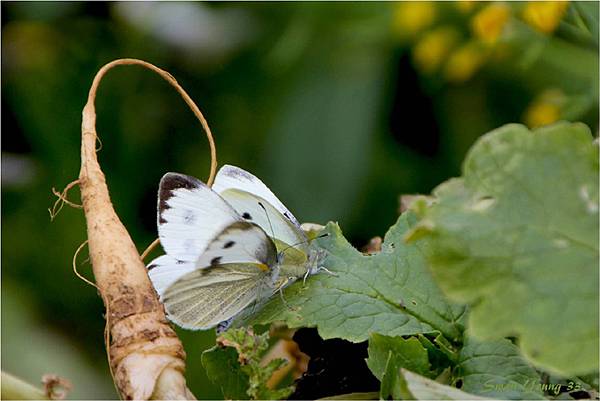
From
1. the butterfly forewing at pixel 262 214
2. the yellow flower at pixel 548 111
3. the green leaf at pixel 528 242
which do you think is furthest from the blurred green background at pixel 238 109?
the green leaf at pixel 528 242

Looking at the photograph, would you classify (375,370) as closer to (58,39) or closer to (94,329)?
(94,329)

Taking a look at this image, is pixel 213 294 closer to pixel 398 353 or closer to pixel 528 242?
pixel 398 353

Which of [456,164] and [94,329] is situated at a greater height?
[456,164]

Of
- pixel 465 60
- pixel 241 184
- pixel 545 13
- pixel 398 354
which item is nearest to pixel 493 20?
pixel 545 13

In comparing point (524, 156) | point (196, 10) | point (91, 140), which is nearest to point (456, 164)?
point (196, 10)

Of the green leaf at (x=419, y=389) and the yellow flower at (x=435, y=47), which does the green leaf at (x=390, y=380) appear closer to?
the green leaf at (x=419, y=389)

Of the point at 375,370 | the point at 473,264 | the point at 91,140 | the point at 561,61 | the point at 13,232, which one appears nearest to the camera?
the point at 473,264

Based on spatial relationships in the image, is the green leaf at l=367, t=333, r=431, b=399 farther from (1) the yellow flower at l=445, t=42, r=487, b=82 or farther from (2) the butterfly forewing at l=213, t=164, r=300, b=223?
(1) the yellow flower at l=445, t=42, r=487, b=82
